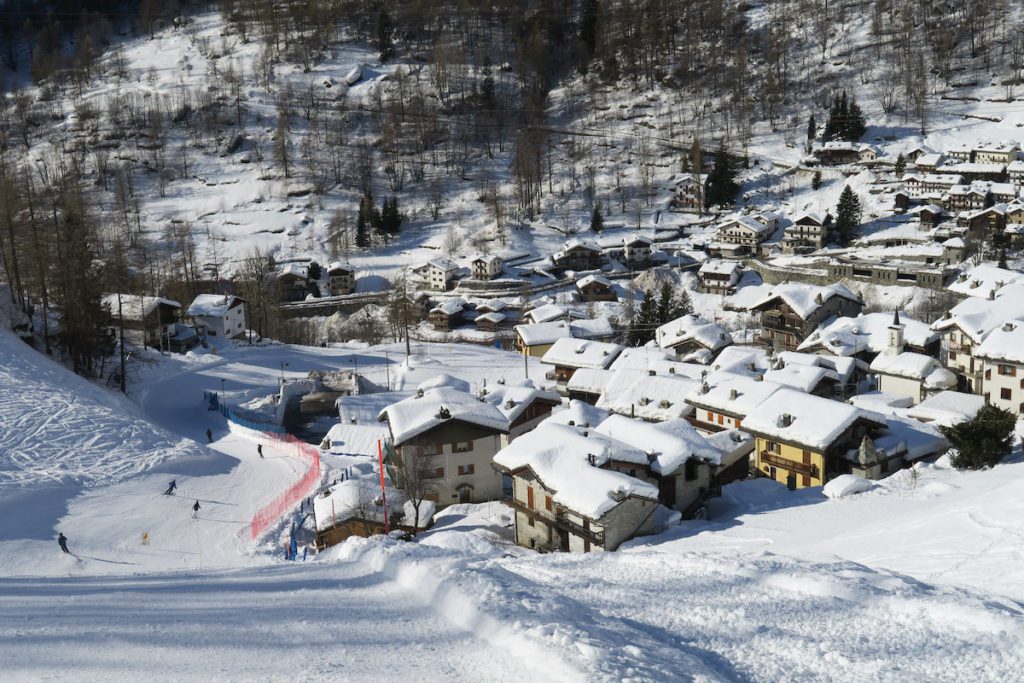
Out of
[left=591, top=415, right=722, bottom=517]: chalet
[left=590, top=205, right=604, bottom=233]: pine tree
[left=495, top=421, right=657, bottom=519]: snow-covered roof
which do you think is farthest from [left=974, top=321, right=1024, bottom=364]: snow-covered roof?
[left=590, top=205, right=604, bottom=233]: pine tree

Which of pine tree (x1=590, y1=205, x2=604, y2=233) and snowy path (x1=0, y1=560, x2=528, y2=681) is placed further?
pine tree (x1=590, y1=205, x2=604, y2=233)

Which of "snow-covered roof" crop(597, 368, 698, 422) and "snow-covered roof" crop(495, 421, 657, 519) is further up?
"snow-covered roof" crop(495, 421, 657, 519)

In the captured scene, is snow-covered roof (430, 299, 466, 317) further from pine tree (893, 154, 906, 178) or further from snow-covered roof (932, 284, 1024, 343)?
pine tree (893, 154, 906, 178)

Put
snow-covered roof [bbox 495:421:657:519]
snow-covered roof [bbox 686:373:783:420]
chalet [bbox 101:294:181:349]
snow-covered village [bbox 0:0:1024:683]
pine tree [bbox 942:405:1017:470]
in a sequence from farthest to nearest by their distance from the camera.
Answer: chalet [bbox 101:294:181:349]
snow-covered roof [bbox 686:373:783:420]
pine tree [bbox 942:405:1017:470]
snow-covered roof [bbox 495:421:657:519]
snow-covered village [bbox 0:0:1024:683]

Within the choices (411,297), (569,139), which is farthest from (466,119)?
(411,297)

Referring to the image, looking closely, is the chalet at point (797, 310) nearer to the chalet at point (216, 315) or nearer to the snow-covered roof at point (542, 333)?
the snow-covered roof at point (542, 333)

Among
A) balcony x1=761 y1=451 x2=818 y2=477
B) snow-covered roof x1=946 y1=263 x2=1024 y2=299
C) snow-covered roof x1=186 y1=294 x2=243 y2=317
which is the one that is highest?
snow-covered roof x1=186 y1=294 x2=243 y2=317

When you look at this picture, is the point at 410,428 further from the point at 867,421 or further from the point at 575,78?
the point at 575,78
